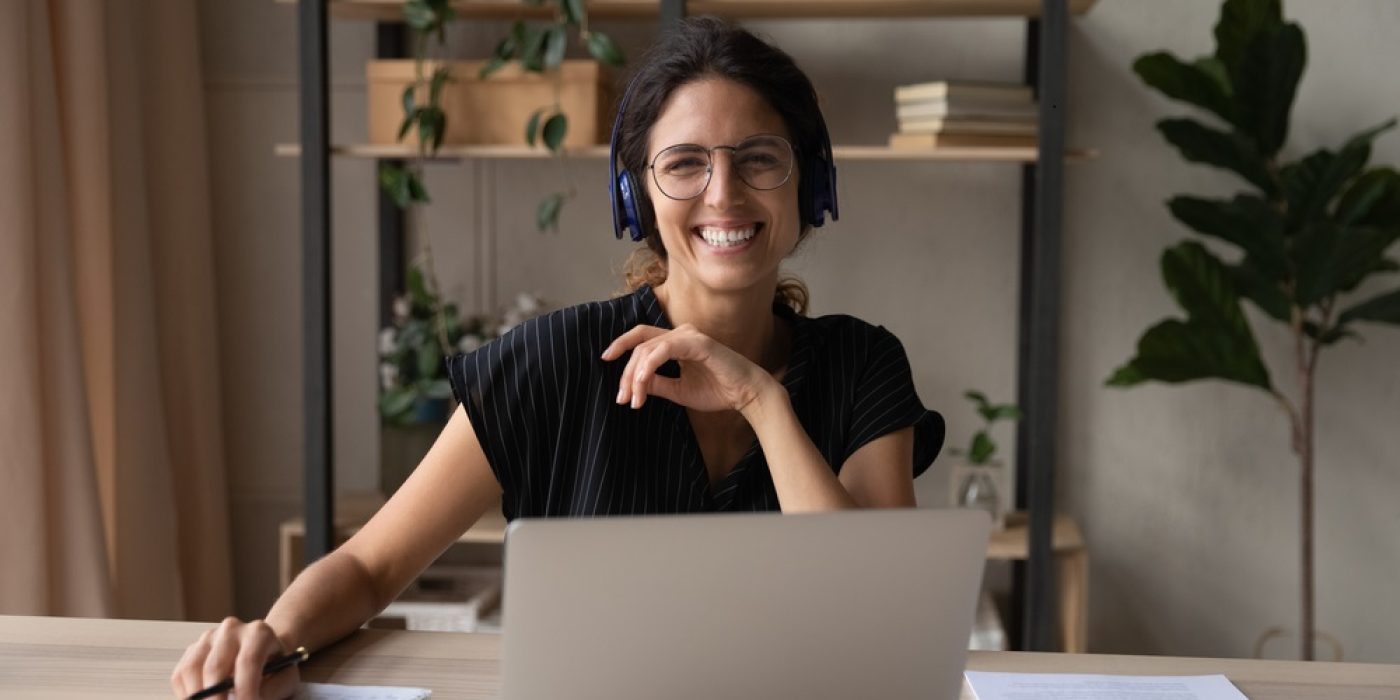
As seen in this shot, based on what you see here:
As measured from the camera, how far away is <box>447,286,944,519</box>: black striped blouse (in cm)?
151

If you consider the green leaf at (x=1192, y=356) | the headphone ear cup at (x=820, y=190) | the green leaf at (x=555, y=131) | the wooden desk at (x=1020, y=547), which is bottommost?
the wooden desk at (x=1020, y=547)

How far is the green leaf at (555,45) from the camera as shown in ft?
8.65

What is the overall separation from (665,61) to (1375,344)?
2253 mm

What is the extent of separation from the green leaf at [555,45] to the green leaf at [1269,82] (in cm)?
135

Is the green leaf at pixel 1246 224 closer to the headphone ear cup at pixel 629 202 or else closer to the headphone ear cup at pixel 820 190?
the headphone ear cup at pixel 820 190

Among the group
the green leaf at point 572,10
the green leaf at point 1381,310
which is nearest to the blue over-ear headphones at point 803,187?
the green leaf at point 572,10

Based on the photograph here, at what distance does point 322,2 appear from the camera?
259cm

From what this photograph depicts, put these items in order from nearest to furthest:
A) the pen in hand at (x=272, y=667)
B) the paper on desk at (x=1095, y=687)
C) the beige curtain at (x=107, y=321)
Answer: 1. the pen in hand at (x=272, y=667)
2. the paper on desk at (x=1095, y=687)
3. the beige curtain at (x=107, y=321)

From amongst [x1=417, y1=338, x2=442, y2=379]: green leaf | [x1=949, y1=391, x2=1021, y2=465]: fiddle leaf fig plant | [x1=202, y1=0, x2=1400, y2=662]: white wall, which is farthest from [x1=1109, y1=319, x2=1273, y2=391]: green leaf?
[x1=417, y1=338, x2=442, y2=379]: green leaf

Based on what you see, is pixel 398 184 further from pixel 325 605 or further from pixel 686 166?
pixel 325 605

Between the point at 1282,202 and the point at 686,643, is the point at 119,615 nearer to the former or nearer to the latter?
the point at 686,643

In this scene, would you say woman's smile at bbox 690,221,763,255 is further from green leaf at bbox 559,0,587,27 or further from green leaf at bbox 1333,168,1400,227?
green leaf at bbox 1333,168,1400,227

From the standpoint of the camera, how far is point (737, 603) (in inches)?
33.0

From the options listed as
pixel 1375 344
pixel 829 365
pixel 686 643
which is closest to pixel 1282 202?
pixel 1375 344
